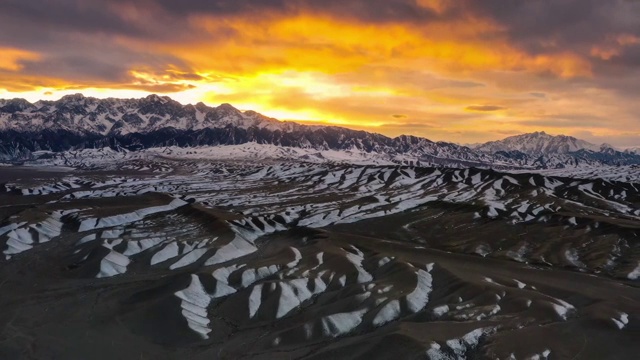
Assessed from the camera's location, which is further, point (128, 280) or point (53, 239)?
point (53, 239)

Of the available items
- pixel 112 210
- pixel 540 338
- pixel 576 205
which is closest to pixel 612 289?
pixel 540 338

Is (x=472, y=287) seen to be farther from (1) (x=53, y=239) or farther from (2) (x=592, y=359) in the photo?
(1) (x=53, y=239)

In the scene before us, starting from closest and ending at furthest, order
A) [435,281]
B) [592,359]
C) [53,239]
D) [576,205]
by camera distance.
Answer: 1. [592,359]
2. [435,281]
3. [53,239]
4. [576,205]

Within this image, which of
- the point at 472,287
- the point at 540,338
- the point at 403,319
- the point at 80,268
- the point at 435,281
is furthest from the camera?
the point at 80,268

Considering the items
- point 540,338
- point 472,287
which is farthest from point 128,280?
point 540,338

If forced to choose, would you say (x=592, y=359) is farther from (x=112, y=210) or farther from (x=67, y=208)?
(x=67, y=208)

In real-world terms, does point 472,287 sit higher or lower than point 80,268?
higher
